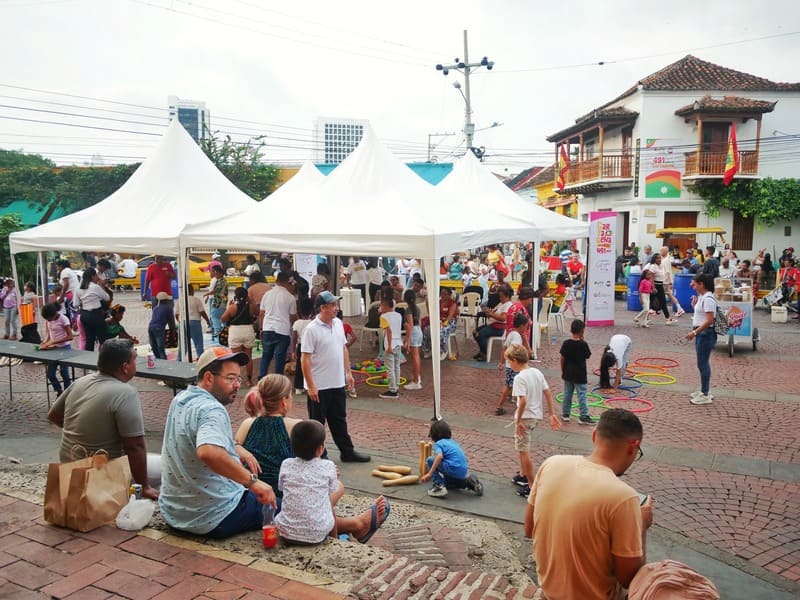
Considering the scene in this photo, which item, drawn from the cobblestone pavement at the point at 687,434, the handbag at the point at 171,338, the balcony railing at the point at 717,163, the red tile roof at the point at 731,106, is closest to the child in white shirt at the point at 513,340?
the cobblestone pavement at the point at 687,434

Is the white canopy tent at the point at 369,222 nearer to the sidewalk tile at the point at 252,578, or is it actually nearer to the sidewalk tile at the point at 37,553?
the sidewalk tile at the point at 252,578

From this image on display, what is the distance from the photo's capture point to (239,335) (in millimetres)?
9883

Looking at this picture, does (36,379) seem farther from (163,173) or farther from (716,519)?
(716,519)

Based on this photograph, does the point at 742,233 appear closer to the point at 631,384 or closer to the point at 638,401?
the point at 631,384

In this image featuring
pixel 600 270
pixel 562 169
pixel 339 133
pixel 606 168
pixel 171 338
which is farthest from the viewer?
pixel 339 133

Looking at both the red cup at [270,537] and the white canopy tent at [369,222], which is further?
the white canopy tent at [369,222]

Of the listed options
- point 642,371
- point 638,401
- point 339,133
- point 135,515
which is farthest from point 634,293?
point 339,133

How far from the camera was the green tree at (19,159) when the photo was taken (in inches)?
2119

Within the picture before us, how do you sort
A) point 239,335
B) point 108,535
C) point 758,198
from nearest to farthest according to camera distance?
1. point 108,535
2. point 239,335
3. point 758,198

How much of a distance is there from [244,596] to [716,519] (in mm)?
4136

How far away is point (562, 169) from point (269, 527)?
116 ft

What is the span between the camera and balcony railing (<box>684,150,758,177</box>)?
29781mm

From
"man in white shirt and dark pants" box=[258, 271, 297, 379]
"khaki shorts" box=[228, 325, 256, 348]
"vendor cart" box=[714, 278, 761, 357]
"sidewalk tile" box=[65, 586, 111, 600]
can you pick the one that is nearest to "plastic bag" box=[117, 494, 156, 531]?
"sidewalk tile" box=[65, 586, 111, 600]

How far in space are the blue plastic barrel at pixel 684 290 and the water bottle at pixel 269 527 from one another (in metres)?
17.0
